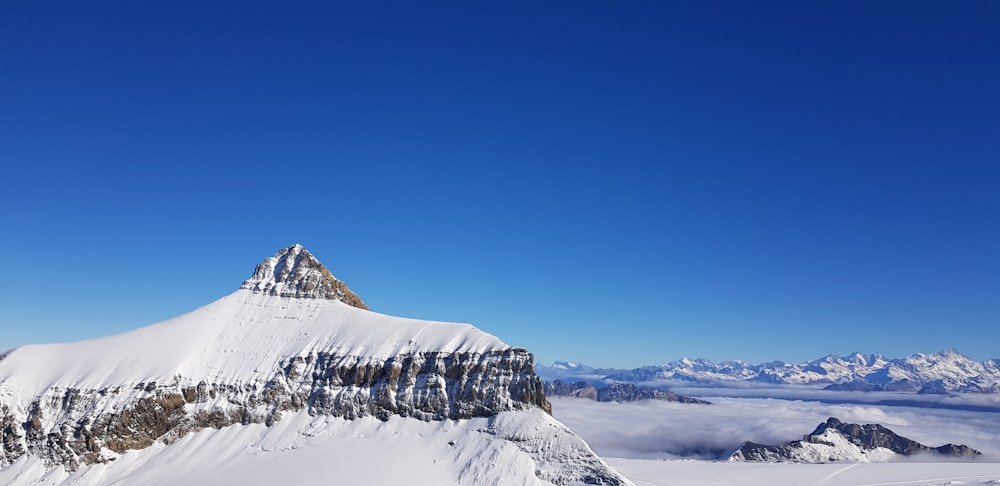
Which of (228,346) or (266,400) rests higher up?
(228,346)

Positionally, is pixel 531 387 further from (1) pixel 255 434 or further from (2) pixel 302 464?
(1) pixel 255 434

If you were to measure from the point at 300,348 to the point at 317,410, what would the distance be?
74.7ft

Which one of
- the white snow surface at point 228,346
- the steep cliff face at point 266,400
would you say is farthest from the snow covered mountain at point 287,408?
the white snow surface at point 228,346

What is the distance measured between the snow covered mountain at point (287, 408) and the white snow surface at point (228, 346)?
1.52 ft

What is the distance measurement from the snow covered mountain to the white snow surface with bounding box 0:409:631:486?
392 millimetres

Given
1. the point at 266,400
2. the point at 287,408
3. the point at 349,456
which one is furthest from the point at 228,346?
the point at 349,456

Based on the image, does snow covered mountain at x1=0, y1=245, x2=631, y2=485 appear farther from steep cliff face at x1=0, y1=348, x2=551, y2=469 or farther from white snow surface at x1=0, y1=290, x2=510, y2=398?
white snow surface at x1=0, y1=290, x2=510, y2=398

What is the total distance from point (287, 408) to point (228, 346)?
34.3 m

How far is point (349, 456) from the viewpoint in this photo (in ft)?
471

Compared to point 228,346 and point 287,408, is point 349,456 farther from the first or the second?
point 228,346

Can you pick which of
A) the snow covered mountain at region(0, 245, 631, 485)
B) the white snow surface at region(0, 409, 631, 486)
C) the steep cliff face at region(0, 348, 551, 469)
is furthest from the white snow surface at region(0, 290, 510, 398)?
the white snow surface at region(0, 409, 631, 486)

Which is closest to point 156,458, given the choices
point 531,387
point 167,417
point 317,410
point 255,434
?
point 167,417

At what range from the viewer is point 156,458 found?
156125 mm

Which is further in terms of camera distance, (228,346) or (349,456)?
(228,346)
